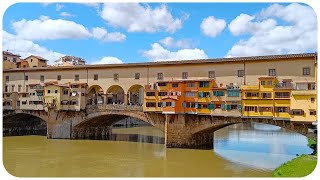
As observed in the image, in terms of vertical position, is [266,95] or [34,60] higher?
[34,60]

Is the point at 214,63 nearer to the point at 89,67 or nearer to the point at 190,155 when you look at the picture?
the point at 190,155

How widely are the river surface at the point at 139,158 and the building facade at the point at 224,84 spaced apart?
299 cm

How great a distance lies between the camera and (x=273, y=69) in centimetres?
2356

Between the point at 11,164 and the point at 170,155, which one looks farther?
the point at 170,155

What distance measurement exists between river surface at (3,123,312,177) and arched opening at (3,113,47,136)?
5.61 metres

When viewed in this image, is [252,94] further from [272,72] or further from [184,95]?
[184,95]

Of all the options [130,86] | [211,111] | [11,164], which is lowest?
[11,164]

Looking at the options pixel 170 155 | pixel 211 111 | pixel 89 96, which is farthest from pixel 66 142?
pixel 211 111

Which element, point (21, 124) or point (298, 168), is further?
point (21, 124)

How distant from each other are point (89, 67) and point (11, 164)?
1176 centimetres

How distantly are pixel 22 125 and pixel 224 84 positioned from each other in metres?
23.5

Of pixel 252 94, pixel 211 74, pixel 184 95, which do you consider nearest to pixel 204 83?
pixel 211 74

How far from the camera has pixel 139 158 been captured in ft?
75.7

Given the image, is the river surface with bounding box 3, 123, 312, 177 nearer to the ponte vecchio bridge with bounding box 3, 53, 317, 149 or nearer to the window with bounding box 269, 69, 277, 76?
the ponte vecchio bridge with bounding box 3, 53, 317, 149
